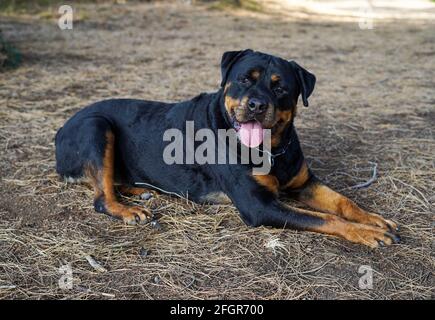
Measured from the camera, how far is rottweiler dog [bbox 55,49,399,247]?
3355mm

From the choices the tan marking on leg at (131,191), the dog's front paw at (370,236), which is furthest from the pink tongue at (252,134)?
the tan marking on leg at (131,191)

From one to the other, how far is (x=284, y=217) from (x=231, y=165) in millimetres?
538

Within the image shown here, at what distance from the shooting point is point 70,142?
13.3ft

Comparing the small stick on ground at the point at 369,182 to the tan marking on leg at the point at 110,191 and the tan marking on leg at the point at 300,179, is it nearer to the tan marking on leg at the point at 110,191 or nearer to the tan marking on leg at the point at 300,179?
the tan marking on leg at the point at 300,179

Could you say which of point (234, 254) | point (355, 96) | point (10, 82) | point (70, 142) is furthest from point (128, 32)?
point (234, 254)

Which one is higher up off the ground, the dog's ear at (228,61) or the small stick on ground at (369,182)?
the dog's ear at (228,61)

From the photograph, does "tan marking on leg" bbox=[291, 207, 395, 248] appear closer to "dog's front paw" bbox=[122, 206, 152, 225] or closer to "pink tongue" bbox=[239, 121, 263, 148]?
"pink tongue" bbox=[239, 121, 263, 148]

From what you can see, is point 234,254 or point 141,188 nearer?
point 234,254

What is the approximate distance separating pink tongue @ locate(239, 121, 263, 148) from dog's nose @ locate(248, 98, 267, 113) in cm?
12

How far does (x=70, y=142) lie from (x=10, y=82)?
3.60 metres

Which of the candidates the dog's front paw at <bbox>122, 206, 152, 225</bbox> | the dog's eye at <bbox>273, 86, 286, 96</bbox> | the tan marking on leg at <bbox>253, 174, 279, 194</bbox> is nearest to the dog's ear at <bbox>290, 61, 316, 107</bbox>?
the dog's eye at <bbox>273, 86, 286, 96</bbox>

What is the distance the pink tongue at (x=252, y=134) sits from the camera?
11.3 ft

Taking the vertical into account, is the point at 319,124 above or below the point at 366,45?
below
